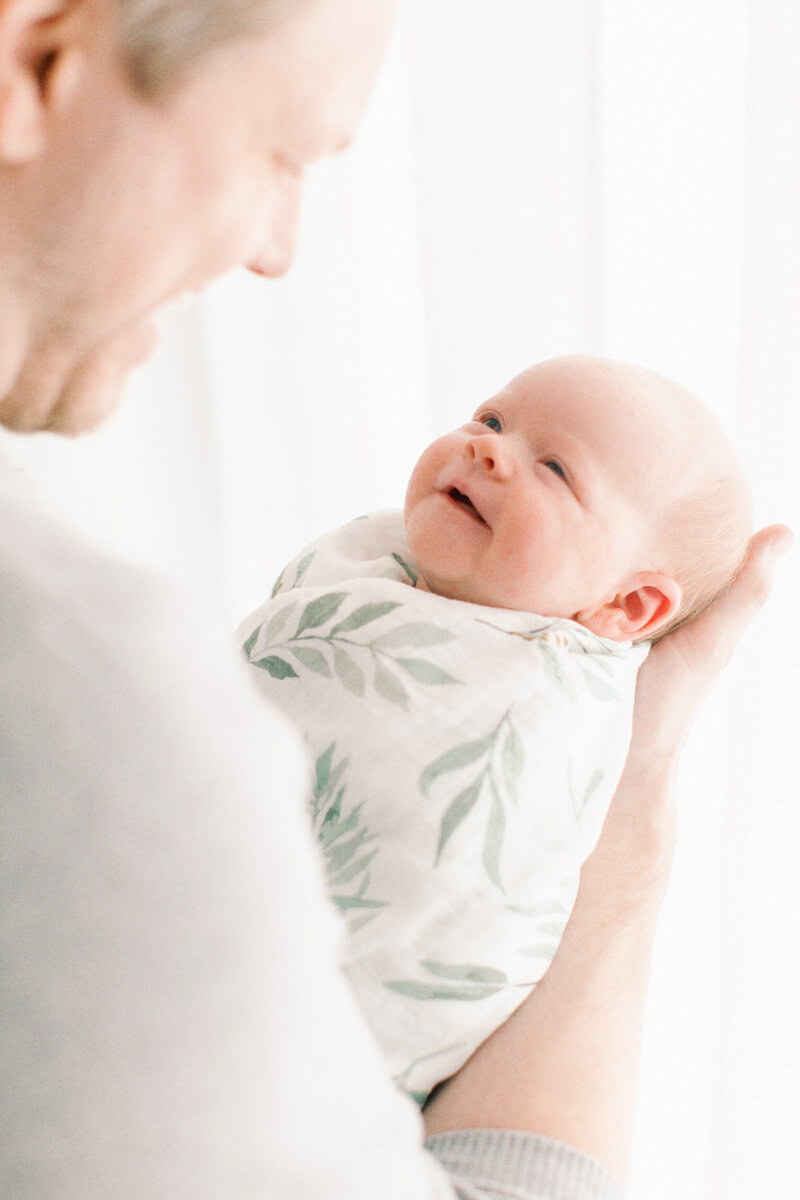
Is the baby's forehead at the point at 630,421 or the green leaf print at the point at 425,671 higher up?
the baby's forehead at the point at 630,421

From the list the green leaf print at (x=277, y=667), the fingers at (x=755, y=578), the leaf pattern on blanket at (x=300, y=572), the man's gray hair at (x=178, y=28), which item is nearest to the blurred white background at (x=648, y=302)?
the fingers at (x=755, y=578)

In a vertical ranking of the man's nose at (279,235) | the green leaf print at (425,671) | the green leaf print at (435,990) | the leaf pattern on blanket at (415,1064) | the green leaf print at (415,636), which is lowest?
the leaf pattern on blanket at (415,1064)

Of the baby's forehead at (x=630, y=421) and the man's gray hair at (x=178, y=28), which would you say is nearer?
the man's gray hair at (x=178, y=28)

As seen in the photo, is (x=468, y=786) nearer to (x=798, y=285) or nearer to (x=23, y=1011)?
(x=23, y=1011)

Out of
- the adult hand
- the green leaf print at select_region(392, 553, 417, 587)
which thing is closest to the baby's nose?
the green leaf print at select_region(392, 553, 417, 587)

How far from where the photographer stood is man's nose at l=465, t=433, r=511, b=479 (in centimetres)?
102

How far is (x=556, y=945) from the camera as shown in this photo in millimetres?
875

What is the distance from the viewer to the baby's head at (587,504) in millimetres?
1001

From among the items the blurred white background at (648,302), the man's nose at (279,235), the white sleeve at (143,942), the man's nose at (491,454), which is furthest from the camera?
the blurred white background at (648,302)

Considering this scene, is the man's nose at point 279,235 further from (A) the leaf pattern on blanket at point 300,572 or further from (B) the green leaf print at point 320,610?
(A) the leaf pattern on blanket at point 300,572

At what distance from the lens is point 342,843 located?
2.77ft

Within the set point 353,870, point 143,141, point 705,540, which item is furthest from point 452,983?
point 143,141

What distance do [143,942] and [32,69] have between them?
44 centimetres

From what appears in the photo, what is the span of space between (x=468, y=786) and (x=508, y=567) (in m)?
0.24
